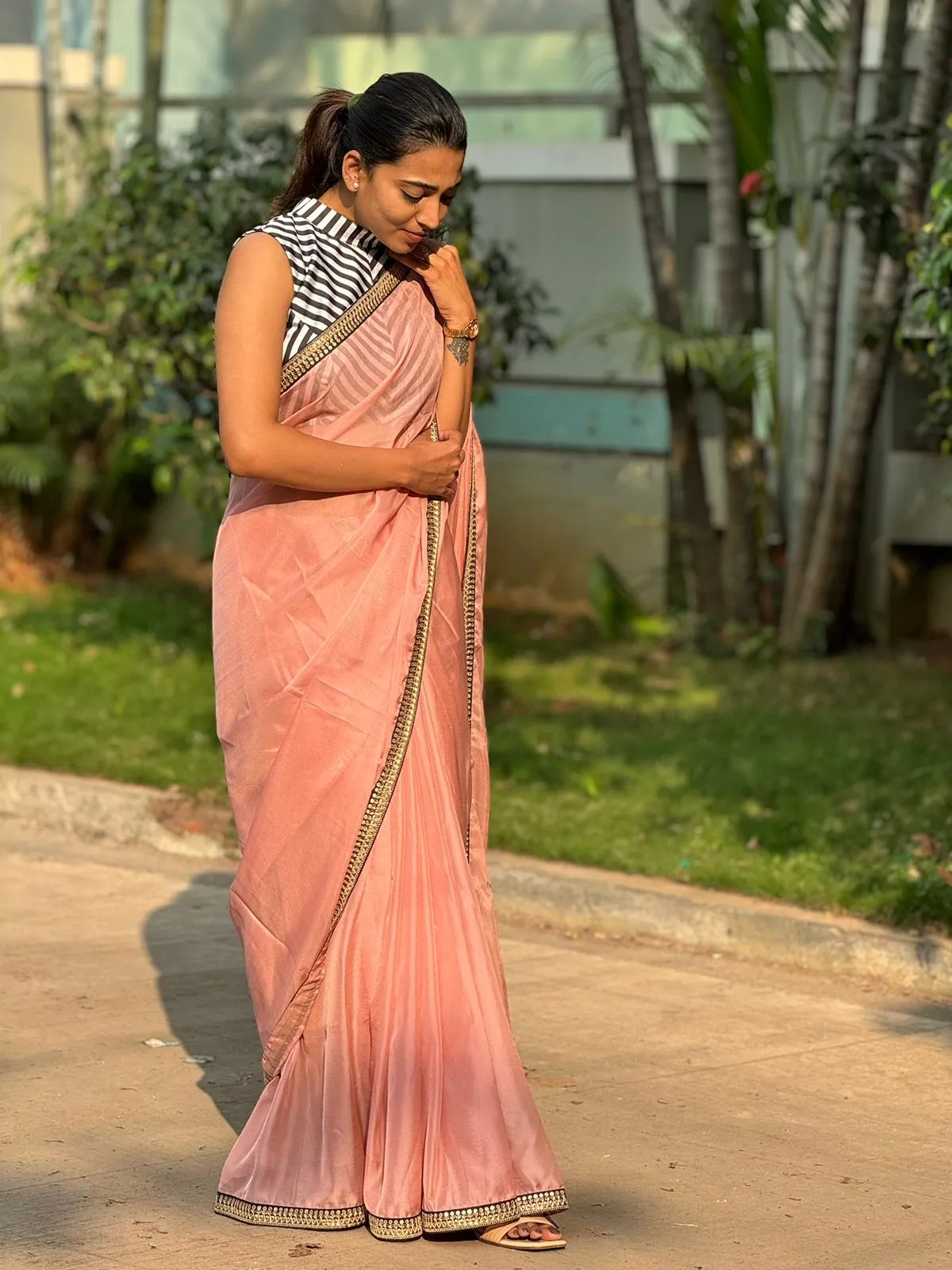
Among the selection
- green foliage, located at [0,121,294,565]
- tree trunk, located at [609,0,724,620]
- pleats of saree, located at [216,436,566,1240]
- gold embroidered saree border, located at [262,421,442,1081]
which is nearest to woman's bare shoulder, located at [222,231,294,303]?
gold embroidered saree border, located at [262,421,442,1081]

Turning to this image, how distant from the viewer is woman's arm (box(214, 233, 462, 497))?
4.07 metres

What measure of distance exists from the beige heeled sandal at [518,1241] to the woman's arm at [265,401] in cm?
137

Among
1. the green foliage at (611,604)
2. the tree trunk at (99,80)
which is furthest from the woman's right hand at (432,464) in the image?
the tree trunk at (99,80)

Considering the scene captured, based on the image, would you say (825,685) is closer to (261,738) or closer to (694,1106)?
(694,1106)

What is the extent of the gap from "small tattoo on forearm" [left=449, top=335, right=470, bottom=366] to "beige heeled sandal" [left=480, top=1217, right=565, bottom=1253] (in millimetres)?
1613

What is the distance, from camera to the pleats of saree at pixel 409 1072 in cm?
410

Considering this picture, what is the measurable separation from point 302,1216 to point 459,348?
1660 mm

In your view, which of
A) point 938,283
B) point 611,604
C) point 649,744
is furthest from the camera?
point 611,604

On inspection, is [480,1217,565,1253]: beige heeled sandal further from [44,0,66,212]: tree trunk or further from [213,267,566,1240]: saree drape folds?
[44,0,66,212]: tree trunk

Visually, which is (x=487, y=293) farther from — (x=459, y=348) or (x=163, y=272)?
(x=459, y=348)

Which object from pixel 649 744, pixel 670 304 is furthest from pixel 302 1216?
pixel 670 304

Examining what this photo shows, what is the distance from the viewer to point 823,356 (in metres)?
10.7

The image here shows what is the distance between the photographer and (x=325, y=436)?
13.8 ft

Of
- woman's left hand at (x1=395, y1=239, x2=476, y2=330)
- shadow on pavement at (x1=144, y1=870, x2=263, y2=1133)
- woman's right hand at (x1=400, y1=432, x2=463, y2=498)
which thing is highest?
woman's left hand at (x1=395, y1=239, x2=476, y2=330)
